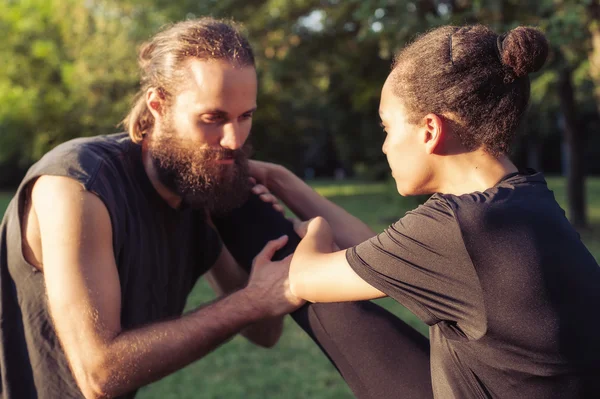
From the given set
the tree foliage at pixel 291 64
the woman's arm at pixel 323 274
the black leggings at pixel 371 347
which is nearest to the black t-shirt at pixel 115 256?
the woman's arm at pixel 323 274

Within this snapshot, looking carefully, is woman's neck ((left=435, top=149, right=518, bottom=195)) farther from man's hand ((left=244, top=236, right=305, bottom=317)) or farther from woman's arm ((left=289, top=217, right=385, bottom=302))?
man's hand ((left=244, top=236, right=305, bottom=317))

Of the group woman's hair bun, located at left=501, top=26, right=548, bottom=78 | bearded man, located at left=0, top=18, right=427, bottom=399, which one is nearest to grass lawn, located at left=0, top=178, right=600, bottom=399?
bearded man, located at left=0, top=18, right=427, bottom=399

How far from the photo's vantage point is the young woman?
68.3 inches

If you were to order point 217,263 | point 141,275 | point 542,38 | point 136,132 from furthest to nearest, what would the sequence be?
1. point 217,263
2. point 136,132
3. point 141,275
4. point 542,38

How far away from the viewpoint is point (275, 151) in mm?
24938

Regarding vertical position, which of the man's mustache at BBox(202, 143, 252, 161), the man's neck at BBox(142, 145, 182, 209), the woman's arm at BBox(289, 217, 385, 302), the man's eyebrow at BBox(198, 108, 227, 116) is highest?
the man's eyebrow at BBox(198, 108, 227, 116)

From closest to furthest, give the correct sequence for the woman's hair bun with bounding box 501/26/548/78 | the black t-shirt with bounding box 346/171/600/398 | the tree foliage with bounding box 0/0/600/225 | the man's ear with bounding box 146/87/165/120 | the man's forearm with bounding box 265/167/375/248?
the black t-shirt with bounding box 346/171/600/398 < the woman's hair bun with bounding box 501/26/548/78 < the man's ear with bounding box 146/87/165/120 < the man's forearm with bounding box 265/167/375/248 < the tree foliage with bounding box 0/0/600/225

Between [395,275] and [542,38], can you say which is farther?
[542,38]

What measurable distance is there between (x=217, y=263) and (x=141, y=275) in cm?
55

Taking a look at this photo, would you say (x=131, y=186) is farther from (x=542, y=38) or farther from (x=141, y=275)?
(x=542, y=38)

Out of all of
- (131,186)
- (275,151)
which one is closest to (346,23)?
(275,151)

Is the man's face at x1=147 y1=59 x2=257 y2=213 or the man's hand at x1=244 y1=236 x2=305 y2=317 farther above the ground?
the man's face at x1=147 y1=59 x2=257 y2=213

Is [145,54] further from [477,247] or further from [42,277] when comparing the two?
[477,247]

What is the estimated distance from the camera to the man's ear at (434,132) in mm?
1960
